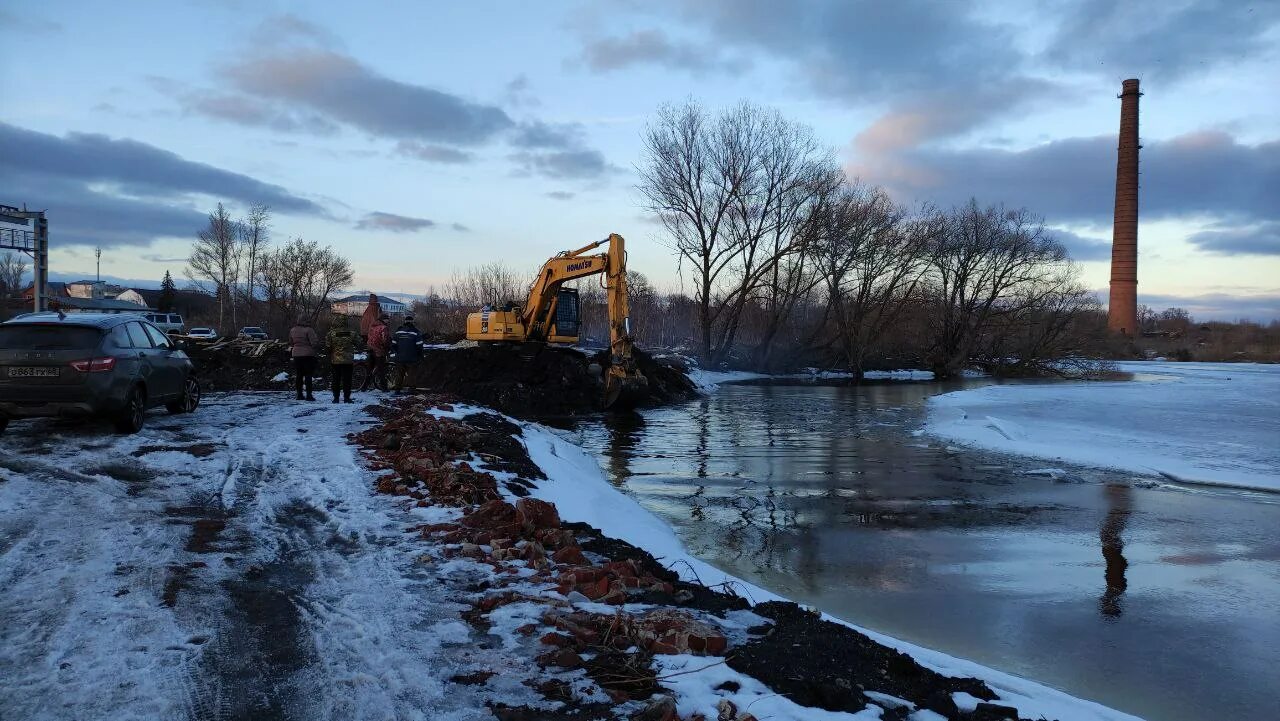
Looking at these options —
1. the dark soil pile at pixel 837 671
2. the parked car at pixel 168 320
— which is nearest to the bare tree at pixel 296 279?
the parked car at pixel 168 320

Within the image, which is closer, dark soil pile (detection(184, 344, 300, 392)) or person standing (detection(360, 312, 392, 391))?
person standing (detection(360, 312, 392, 391))

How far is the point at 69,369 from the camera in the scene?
903cm

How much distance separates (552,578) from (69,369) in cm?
773

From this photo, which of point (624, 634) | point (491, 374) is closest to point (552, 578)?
point (624, 634)

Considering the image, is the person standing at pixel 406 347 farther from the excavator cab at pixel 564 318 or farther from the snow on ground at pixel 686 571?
the excavator cab at pixel 564 318

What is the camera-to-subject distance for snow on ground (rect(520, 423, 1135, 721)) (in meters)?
3.58

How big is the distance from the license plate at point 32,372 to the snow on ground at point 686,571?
6217 mm

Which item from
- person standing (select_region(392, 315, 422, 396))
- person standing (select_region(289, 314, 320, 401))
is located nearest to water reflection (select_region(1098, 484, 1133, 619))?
person standing (select_region(289, 314, 320, 401))

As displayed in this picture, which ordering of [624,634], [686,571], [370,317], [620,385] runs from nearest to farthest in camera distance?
[624,634], [686,571], [370,317], [620,385]

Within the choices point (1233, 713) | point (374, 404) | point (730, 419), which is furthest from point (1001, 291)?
point (1233, 713)

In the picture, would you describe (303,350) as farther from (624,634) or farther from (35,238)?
(35,238)

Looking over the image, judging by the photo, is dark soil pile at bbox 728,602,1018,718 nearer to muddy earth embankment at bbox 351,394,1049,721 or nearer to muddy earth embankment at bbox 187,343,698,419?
muddy earth embankment at bbox 351,394,1049,721

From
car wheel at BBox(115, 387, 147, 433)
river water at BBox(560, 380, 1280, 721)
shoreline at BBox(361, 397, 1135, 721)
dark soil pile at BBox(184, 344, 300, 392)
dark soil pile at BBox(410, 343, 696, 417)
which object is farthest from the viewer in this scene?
dark soil pile at BBox(184, 344, 300, 392)

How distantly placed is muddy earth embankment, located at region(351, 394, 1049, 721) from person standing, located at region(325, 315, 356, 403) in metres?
7.95
